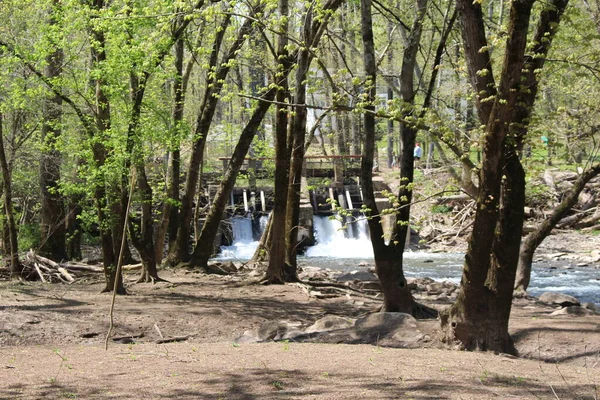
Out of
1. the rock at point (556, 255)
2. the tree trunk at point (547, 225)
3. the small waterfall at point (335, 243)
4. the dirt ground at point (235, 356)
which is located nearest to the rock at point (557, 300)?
the tree trunk at point (547, 225)

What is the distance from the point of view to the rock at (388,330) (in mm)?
9617

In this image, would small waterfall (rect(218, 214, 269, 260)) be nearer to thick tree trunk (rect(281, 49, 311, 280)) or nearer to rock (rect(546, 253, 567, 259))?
rock (rect(546, 253, 567, 259))

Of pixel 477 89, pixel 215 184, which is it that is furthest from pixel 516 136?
pixel 215 184

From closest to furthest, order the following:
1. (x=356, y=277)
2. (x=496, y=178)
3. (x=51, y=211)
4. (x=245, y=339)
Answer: (x=496, y=178)
(x=245, y=339)
(x=356, y=277)
(x=51, y=211)

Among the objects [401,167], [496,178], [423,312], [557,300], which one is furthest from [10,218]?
[557,300]

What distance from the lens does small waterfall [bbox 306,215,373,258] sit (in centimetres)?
2884

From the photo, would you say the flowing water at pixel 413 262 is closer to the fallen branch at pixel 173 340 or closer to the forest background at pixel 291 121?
the forest background at pixel 291 121

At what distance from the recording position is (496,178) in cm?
802

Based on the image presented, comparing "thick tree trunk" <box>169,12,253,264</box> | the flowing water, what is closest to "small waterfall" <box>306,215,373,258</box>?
the flowing water

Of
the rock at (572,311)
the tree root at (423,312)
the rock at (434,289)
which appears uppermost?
the tree root at (423,312)

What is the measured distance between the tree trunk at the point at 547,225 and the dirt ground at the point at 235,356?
0.78 m

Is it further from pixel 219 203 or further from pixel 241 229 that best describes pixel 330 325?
pixel 241 229

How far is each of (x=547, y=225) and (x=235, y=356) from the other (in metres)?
7.65

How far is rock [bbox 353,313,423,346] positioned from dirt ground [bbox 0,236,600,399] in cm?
20
